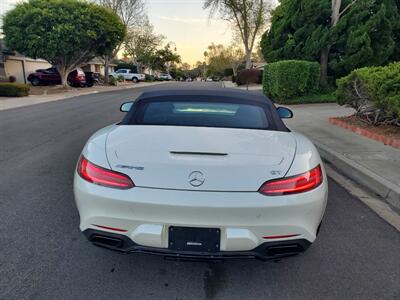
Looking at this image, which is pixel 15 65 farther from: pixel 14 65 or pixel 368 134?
pixel 368 134

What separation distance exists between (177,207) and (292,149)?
3.23ft

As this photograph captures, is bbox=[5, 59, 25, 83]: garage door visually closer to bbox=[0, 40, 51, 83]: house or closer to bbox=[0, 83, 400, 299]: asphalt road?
bbox=[0, 40, 51, 83]: house

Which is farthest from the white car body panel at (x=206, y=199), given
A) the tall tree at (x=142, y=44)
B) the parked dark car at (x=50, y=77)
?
the tall tree at (x=142, y=44)

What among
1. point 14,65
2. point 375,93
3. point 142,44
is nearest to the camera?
point 375,93

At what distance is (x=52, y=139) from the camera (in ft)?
24.7

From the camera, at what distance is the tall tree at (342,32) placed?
13367 millimetres

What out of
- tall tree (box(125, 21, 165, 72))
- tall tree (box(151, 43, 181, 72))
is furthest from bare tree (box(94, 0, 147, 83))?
tall tree (box(151, 43, 181, 72))

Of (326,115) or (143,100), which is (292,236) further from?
(326,115)

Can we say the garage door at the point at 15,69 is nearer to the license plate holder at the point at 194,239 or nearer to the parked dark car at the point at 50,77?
the parked dark car at the point at 50,77

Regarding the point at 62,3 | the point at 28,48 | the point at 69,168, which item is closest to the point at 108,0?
the point at 62,3

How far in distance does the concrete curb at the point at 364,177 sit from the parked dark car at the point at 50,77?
25488 mm

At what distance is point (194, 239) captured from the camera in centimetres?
211

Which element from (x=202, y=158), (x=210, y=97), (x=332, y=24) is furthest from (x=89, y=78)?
(x=202, y=158)

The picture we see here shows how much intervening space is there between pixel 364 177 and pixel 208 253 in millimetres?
3453
